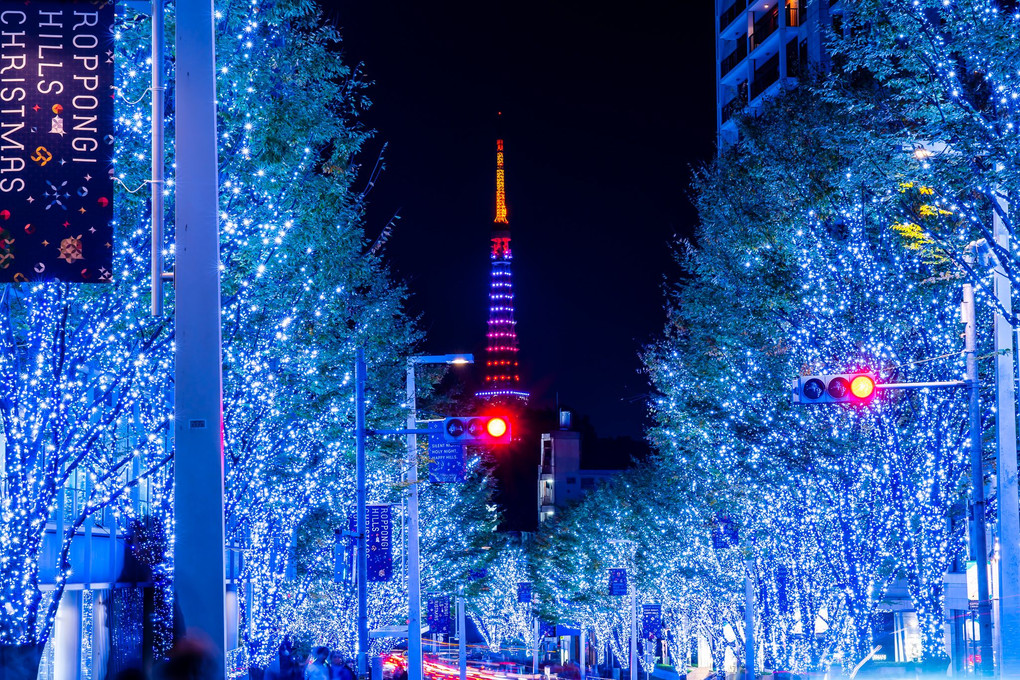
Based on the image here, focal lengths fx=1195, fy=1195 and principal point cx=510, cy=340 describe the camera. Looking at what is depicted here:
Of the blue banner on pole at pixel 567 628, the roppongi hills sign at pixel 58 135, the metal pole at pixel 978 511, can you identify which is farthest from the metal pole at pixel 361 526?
the blue banner on pole at pixel 567 628

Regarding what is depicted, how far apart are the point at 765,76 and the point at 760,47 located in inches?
53.6

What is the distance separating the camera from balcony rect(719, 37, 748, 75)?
59.5 metres

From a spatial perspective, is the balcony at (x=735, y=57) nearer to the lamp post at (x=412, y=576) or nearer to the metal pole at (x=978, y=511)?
the lamp post at (x=412, y=576)

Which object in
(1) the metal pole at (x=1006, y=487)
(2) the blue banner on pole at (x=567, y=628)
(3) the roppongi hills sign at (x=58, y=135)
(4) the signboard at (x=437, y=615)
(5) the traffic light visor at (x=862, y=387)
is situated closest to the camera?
(3) the roppongi hills sign at (x=58, y=135)

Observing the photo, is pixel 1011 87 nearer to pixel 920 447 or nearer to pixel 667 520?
pixel 920 447

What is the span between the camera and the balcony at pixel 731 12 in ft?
194

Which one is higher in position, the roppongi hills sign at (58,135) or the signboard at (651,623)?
the roppongi hills sign at (58,135)

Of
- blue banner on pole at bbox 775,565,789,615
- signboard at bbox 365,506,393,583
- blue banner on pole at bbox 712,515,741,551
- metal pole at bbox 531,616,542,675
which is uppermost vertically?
signboard at bbox 365,506,393,583

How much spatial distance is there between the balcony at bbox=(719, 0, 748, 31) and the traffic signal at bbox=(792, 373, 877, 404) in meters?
→ 46.6

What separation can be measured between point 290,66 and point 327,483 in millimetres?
13850

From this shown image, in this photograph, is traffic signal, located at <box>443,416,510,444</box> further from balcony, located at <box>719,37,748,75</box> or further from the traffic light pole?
balcony, located at <box>719,37,748,75</box>

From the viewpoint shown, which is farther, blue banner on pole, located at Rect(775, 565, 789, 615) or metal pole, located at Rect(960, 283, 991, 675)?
blue banner on pole, located at Rect(775, 565, 789, 615)

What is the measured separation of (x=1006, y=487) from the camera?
15969mm

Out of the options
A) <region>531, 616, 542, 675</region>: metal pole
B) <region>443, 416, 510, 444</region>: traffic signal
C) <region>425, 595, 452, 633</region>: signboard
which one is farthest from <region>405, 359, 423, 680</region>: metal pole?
<region>531, 616, 542, 675</region>: metal pole
